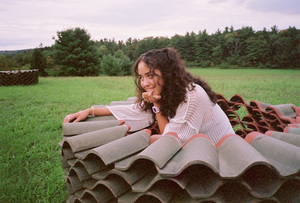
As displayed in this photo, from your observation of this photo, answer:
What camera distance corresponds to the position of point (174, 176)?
122cm

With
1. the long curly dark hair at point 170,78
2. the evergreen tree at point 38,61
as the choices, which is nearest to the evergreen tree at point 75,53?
the evergreen tree at point 38,61

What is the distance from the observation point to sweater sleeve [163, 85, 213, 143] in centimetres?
183

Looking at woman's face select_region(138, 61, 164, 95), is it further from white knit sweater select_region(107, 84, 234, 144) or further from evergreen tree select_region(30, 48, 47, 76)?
evergreen tree select_region(30, 48, 47, 76)

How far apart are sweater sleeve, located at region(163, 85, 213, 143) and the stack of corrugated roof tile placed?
19 cm

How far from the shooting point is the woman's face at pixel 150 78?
2.07 meters

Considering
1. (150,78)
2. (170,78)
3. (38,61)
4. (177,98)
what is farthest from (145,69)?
(38,61)

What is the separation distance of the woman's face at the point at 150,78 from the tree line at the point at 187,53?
27598 millimetres

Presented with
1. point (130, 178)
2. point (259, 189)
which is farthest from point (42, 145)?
point (259, 189)

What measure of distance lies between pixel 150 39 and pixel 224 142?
72.2 m

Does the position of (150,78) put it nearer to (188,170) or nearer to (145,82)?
(145,82)

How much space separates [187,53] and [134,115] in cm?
7028

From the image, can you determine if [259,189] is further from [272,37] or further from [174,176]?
[272,37]

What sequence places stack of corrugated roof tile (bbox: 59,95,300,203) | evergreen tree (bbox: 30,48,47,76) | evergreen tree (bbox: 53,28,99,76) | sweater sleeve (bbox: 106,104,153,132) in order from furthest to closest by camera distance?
evergreen tree (bbox: 30,48,47,76) < evergreen tree (bbox: 53,28,99,76) < sweater sleeve (bbox: 106,104,153,132) < stack of corrugated roof tile (bbox: 59,95,300,203)

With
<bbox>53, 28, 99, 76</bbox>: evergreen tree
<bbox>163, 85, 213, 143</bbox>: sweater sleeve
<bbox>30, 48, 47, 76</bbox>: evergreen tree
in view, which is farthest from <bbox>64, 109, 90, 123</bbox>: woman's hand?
<bbox>30, 48, 47, 76</bbox>: evergreen tree
